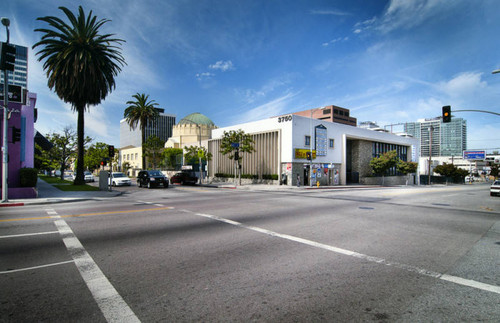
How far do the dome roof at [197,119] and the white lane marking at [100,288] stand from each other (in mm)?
77699

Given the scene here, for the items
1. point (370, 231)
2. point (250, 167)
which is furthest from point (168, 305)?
point (250, 167)

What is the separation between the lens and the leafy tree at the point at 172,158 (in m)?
56.9

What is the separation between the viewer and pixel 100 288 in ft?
12.3

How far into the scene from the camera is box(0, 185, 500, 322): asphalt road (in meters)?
3.17

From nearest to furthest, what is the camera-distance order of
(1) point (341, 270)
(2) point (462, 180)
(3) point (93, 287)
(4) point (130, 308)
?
(4) point (130, 308) → (3) point (93, 287) → (1) point (341, 270) → (2) point (462, 180)

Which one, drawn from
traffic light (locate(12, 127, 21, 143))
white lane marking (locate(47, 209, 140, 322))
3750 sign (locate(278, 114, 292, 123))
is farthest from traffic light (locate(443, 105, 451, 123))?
traffic light (locate(12, 127, 21, 143))

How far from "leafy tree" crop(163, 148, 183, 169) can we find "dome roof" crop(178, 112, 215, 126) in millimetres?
24967

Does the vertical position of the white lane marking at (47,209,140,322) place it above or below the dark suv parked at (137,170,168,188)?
below

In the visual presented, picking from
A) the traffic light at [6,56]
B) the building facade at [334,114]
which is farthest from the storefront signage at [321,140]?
the building facade at [334,114]

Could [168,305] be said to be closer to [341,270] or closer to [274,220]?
[341,270]

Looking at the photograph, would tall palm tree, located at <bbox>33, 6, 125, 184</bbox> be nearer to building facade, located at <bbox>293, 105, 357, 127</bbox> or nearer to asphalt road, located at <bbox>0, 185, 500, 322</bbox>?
asphalt road, located at <bbox>0, 185, 500, 322</bbox>

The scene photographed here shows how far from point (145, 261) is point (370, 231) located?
633 centimetres

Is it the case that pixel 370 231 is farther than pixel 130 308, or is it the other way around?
pixel 370 231

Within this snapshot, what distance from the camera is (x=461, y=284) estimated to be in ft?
13.2
